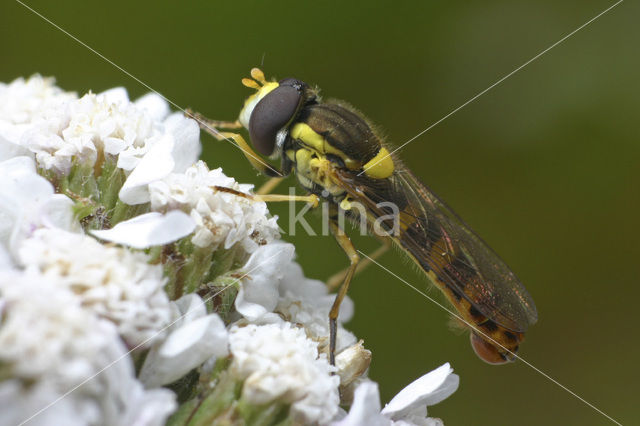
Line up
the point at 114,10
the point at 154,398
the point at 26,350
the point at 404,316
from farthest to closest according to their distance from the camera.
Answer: the point at 404,316
the point at 114,10
the point at 154,398
the point at 26,350

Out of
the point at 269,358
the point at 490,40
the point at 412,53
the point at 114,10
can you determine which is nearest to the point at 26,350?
the point at 269,358

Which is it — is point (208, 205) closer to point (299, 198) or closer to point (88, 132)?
point (88, 132)

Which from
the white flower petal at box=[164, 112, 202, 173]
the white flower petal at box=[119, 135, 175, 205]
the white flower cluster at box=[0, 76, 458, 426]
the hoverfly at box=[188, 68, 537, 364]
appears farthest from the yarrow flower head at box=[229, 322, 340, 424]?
the hoverfly at box=[188, 68, 537, 364]

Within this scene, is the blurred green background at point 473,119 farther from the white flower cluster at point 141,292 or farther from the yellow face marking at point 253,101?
the white flower cluster at point 141,292

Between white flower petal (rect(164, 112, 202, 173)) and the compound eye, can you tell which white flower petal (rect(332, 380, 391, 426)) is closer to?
white flower petal (rect(164, 112, 202, 173))

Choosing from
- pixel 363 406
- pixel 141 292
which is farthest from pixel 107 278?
pixel 363 406

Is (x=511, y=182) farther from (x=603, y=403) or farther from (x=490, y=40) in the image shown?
(x=603, y=403)
